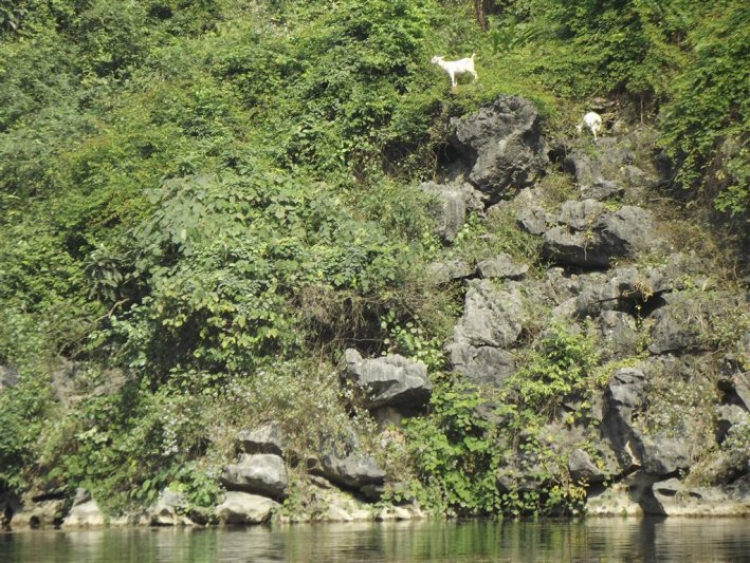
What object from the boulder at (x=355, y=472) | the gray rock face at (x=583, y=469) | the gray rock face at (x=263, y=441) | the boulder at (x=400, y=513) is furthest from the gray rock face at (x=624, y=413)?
the gray rock face at (x=263, y=441)

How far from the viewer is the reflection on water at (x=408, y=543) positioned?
10.1m

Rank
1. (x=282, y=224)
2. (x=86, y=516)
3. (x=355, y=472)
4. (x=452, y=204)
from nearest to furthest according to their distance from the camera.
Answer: (x=355, y=472) < (x=86, y=516) < (x=282, y=224) < (x=452, y=204)

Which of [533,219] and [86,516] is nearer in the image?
[86,516]

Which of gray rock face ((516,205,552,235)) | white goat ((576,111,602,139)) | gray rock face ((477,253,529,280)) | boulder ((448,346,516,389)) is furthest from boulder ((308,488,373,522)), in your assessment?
white goat ((576,111,602,139))

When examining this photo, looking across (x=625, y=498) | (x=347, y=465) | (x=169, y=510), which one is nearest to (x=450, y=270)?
(x=347, y=465)

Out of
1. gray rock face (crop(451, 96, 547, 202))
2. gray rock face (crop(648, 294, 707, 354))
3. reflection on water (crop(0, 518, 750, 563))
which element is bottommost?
reflection on water (crop(0, 518, 750, 563))

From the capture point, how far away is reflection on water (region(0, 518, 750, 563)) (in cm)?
1012

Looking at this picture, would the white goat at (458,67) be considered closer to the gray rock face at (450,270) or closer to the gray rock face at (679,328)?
the gray rock face at (450,270)

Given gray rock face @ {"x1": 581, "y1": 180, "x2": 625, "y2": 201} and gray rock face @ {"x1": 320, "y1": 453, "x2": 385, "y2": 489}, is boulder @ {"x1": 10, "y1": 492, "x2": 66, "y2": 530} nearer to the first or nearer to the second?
gray rock face @ {"x1": 320, "y1": 453, "x2": 385, "y2": 489}

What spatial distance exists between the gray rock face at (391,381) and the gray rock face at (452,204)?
313 cm

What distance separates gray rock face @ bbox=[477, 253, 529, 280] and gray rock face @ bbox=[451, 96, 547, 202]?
6.12ft

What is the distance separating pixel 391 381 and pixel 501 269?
9.52 ft

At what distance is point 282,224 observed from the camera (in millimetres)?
17188

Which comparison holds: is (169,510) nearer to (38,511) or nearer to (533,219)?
(38,511)
